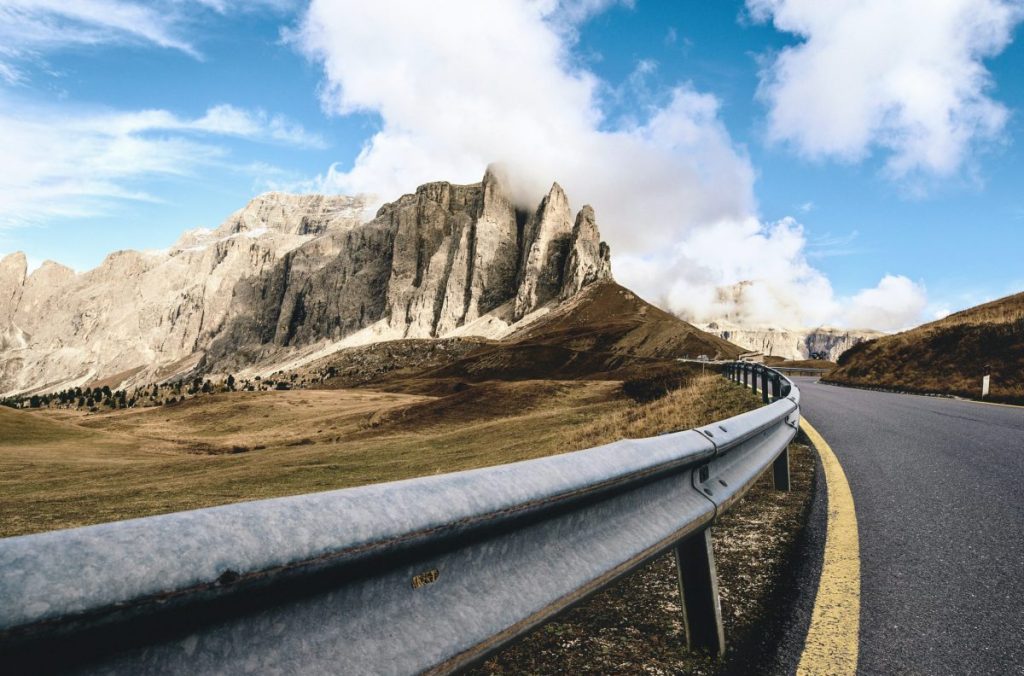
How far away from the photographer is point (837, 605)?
3145 mm

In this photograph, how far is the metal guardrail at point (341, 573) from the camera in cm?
94

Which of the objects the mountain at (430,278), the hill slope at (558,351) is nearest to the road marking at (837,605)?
the hill slope at (558,351)

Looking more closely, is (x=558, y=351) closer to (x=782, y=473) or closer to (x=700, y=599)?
(x=782, y=473)

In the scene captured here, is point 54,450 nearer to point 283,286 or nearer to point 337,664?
point 337,664

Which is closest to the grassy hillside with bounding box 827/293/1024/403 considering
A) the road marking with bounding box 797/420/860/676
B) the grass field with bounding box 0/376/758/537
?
the grass field with bounding box 0/376/758/537

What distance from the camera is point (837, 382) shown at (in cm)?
3391

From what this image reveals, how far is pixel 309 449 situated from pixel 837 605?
80.9ft

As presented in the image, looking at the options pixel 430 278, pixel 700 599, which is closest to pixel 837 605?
pixel 700 599

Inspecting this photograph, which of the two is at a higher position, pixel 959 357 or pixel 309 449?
pixel 959 357

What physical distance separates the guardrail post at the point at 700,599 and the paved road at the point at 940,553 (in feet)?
1.95

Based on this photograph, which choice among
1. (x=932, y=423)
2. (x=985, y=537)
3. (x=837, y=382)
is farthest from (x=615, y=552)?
(x=837, y=382)

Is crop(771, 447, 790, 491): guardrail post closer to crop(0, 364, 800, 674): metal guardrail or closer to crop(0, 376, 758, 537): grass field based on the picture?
crop(0, 364, 800, 674): metal guardrail

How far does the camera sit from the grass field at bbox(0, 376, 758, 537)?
13.6 meters

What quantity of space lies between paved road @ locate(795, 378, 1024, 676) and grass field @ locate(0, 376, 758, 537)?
6886mm
